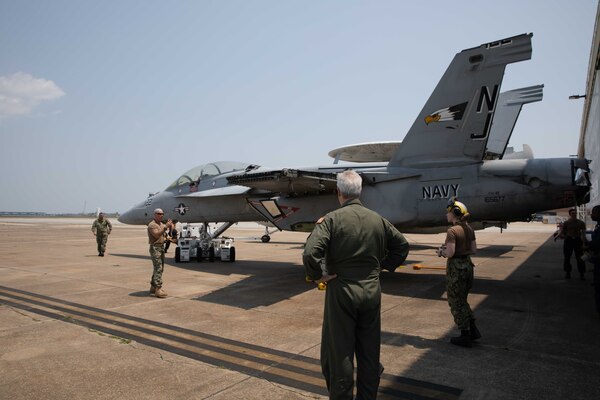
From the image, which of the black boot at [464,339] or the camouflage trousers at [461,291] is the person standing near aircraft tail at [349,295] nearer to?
the camouflage trousers at [461,291]

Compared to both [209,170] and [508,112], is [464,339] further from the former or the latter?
[508,112]

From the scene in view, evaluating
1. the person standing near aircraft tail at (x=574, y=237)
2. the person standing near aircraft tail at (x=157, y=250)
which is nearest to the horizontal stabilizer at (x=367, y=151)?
the person standing near aircraft tail at (x=574, y=237)

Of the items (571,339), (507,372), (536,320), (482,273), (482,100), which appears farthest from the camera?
(482,273)

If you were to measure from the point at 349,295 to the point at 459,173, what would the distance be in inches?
255

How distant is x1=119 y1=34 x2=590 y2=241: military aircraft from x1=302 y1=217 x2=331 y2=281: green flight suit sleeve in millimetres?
5278

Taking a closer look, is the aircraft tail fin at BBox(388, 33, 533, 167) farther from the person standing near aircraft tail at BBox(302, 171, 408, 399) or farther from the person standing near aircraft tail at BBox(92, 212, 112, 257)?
the person standing near aircraft tail at BBox(92, 212, 112, 257)

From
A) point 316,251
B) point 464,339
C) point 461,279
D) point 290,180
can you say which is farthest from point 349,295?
point 290,180

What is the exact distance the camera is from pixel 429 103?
8.74 m

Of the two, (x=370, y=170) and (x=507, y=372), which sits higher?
(x=370, y=170)

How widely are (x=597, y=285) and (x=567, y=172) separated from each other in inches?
92.1

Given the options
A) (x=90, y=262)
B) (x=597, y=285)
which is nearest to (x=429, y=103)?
(x=597, y=285)

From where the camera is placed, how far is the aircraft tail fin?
7.96m

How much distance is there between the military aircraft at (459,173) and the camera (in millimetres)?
7633

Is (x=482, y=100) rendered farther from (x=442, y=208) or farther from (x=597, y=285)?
(x=597, y=285)
